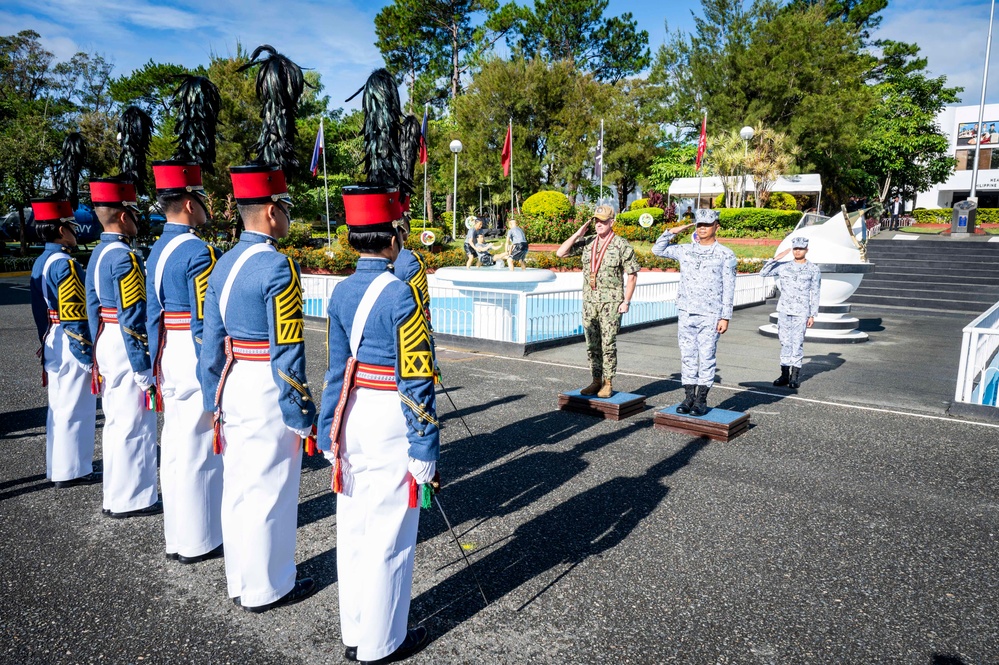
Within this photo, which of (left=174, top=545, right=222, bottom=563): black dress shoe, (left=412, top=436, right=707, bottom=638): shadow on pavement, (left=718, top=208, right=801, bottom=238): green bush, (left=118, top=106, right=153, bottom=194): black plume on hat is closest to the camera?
(left=412, top=436, right=707, bottom=638): shadow on pavement

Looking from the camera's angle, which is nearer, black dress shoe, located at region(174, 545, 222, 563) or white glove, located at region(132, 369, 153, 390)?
black dress shoe, located at region(174, 545, 222, 563)

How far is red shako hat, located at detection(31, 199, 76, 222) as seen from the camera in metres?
4.86

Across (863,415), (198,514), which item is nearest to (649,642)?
(198,514)

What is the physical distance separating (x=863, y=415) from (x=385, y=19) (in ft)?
169

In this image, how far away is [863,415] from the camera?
7.38 meters

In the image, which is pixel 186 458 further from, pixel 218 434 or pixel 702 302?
pixel 702 302

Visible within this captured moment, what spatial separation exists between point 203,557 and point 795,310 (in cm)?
798

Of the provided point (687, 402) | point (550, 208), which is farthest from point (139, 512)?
point (550, 208)

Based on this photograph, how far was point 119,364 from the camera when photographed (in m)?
4.35

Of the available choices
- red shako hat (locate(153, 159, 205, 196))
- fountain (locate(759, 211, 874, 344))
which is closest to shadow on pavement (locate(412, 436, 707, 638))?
red shako hat (locate(153, 159, 205, 196))

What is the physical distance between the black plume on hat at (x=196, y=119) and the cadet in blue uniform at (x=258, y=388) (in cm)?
147

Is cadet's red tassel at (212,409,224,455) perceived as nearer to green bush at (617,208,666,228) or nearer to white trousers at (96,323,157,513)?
white trousers at (96,323,157,513)

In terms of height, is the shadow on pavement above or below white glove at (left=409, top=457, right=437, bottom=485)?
below

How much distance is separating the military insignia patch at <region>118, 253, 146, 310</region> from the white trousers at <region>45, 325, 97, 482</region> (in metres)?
1.00
